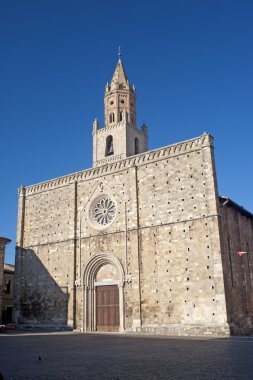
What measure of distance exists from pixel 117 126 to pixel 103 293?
62.5 feet

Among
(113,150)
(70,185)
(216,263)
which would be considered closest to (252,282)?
(216,263)

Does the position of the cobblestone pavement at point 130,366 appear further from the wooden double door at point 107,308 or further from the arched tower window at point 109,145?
the arched tower window at point 109,145

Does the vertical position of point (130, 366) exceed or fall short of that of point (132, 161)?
it falls short

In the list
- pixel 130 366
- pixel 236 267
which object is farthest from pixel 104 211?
pixel 130 366

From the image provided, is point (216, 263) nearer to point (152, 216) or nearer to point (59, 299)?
point (152, 216)

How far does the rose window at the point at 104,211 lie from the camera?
82.3 feet

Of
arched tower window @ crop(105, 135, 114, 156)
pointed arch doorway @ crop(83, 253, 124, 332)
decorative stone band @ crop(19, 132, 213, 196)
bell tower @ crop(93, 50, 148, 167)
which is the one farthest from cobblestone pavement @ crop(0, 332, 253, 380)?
arched tower window @ crop(105, 135, 114, 156)

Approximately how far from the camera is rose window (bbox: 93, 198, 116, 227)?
25.1 meters

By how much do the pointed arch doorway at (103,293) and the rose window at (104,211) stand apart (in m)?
2.31

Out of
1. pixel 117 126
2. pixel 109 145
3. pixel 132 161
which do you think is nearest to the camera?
pixel 132 161

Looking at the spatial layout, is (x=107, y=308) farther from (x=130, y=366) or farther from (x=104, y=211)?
(x=130, y=366)

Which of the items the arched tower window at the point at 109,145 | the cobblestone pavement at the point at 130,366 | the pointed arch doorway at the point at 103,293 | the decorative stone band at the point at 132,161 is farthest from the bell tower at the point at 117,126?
the cobblestone pavement at the point at 130,366

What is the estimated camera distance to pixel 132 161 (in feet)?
81.5

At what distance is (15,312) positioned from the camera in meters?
27.7
